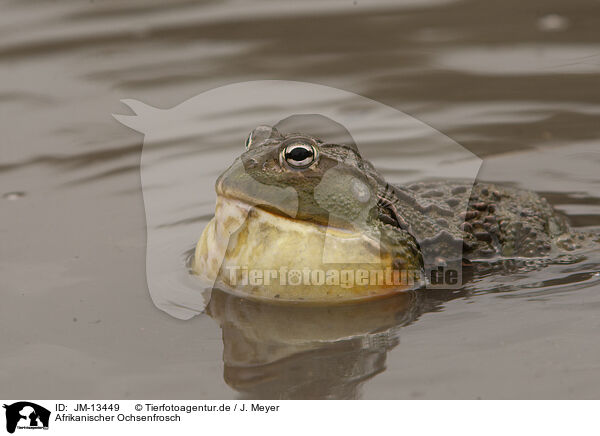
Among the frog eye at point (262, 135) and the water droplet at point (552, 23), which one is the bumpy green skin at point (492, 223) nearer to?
the frog eye at point (262, 135)

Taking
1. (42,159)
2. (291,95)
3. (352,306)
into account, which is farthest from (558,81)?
(42,159)

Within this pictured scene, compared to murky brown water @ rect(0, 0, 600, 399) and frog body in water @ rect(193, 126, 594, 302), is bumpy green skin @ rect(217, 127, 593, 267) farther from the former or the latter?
murky brown water @ rect(0, 0, 600, 399)

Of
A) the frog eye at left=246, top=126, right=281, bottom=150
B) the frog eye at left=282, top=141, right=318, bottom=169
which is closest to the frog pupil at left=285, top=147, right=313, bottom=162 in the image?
the frog eye at left=282, top=141, right=318, bottom=169

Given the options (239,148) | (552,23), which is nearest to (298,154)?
(239,148)

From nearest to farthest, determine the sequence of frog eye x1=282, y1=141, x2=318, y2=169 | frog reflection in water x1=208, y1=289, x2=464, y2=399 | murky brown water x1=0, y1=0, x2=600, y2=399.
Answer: frog reflection in water x1=208, y1=289, x2=464, y2=399, murky brown water x1=0, y1=0, x2=600, y2=399, frog eye x1=282, y1=141, x2=318, y2=169

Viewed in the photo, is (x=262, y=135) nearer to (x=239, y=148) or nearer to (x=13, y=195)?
(x=239, y=148)

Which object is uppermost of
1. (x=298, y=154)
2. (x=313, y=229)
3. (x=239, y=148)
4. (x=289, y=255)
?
(x=239, y=148)
